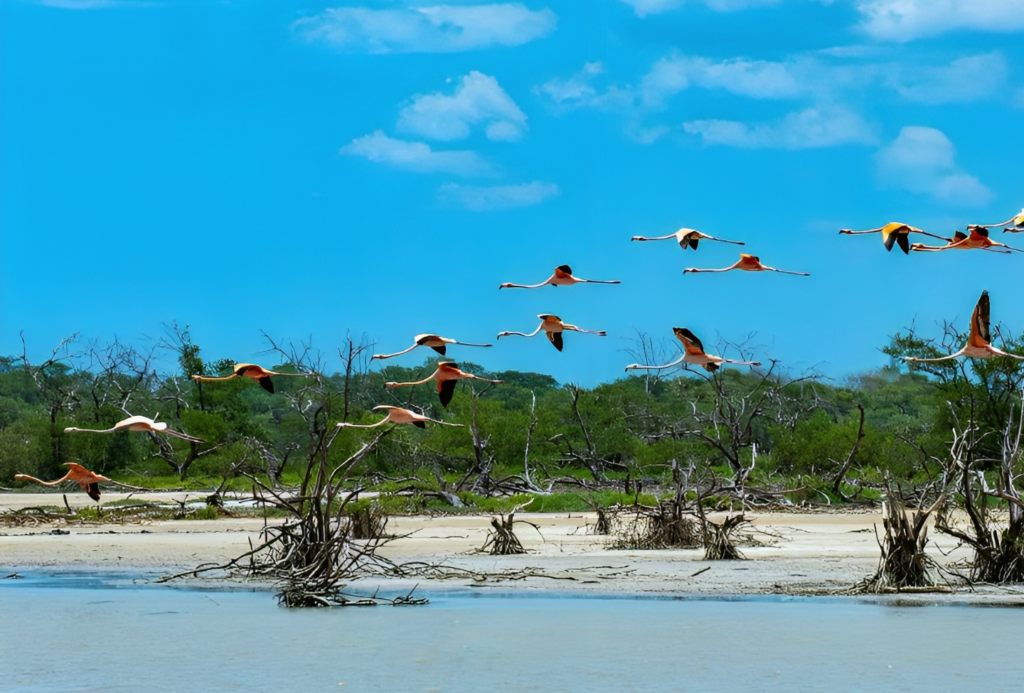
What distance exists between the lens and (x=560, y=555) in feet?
67.3

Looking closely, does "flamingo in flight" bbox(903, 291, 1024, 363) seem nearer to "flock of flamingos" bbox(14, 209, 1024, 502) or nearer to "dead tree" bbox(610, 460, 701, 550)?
"flock of flamingos" bbox(14, 209, 1024, 502)

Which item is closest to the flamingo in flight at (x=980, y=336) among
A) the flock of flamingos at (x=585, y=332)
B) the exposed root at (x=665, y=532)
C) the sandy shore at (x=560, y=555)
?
the flock of flamingos at (x=585, y=332)

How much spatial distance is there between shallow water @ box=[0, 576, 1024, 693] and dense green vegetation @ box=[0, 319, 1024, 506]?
32.8ft

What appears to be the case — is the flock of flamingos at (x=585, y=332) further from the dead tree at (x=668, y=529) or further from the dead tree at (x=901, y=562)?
the dead tree at (x=668, y=529)

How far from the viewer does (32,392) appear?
76812 mm

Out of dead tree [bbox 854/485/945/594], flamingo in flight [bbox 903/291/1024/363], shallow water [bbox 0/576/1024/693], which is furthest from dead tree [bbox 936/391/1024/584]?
flamingo in flight [bbox 903/291/1024/363]

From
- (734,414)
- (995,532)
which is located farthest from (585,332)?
(734,414)

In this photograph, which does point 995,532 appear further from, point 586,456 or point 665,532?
point 586,456

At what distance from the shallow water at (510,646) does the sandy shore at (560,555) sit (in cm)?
109

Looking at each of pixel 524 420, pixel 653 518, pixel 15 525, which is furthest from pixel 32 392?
pixel 653 518

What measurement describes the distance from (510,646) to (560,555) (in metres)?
7.43

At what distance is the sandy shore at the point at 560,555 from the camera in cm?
1695

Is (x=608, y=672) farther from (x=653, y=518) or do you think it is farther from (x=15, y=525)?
(x=15, y=525)

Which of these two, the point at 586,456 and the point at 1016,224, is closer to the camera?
the point at 1016,224
